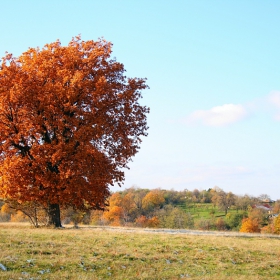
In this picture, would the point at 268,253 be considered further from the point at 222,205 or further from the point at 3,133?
the point at 222,205

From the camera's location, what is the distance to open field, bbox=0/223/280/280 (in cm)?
1267

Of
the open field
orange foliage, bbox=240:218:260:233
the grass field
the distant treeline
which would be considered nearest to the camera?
the open field

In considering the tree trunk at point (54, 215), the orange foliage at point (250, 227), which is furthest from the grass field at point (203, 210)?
the tree trunk at point (54, 215)

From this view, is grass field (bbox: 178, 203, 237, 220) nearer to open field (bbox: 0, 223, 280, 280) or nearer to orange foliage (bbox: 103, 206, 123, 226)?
orange foliage (bbox: 103, 206, 123, 226)

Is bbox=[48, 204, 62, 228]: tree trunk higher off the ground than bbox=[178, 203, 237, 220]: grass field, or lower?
higher

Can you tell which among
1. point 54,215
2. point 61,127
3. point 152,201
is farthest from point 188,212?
point 61,127

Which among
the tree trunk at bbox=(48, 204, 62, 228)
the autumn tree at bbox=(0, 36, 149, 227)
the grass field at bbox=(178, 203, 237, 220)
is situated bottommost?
the grass field at bbox=(178, 203, 237, 220)

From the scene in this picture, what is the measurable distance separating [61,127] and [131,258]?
13134 mm

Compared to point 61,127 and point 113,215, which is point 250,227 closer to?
point 113,215

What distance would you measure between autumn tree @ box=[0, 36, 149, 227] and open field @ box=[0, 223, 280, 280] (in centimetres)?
682

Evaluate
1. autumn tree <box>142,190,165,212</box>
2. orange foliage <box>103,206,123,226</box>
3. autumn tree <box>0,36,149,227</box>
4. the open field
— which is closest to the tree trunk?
autumn tree <box>0,36,149,227</box>

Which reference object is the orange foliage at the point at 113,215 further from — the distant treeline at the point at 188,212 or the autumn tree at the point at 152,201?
the autumn tree at the point at 152,201

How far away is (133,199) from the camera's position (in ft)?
454

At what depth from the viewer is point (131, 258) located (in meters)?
15.4
